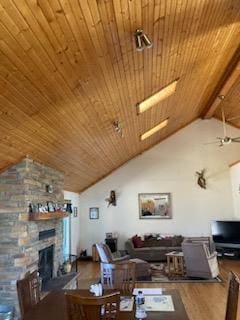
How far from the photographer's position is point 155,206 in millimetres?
9961

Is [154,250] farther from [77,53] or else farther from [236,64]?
[77,53]

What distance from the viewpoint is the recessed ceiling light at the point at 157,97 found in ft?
17.6

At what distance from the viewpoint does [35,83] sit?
3.04 meters

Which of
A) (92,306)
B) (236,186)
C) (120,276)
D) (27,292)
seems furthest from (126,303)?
(236,186)

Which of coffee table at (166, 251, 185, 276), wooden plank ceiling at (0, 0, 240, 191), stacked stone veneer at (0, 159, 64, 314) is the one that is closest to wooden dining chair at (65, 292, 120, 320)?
wooden plank ceiling at (0, 0, 240, 191)

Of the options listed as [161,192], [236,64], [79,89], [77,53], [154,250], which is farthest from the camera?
[161,192]

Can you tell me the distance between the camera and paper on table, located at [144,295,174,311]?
8.30ft

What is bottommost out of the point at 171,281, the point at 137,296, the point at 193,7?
the point at 171,281

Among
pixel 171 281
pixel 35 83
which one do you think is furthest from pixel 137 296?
pixel 171 281

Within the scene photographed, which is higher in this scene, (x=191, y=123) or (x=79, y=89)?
(x=191, y=123)

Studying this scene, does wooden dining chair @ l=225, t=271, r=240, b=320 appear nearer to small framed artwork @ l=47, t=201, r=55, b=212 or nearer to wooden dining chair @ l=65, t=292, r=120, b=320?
wooden dining chair @ l=65, t=292, r=120, b=320

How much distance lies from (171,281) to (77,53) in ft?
18.0

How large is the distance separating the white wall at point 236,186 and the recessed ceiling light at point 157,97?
175 inches

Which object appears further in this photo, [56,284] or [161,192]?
[161,192]
